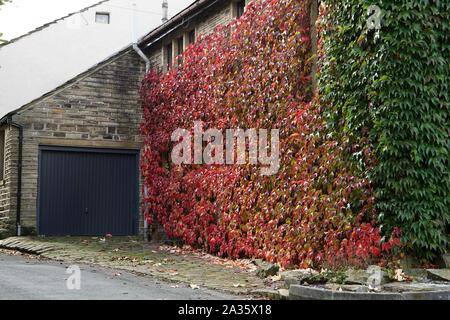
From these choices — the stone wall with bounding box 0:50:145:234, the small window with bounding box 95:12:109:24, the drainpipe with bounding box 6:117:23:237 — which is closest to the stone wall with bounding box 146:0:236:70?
the stone wall with bounding box 0:50:145:234

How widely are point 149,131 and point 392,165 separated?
9.62 m

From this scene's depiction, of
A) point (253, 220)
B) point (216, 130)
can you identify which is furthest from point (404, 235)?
point (216, 130)

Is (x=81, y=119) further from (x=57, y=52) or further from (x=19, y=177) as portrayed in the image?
(x=57, y=52)

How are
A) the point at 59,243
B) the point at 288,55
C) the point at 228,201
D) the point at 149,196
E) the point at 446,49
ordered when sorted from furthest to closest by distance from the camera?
the point at 149,196 < the point at 59,243 < the point at 228,201 < the point at 288,55 < the point at 446,49

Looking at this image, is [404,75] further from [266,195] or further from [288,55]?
[266,195]

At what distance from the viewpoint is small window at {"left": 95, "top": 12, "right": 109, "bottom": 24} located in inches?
741

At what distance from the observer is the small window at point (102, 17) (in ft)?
61.7

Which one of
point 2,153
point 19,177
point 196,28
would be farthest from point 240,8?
point 2,153

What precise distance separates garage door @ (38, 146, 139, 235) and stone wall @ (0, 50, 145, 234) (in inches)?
10.1

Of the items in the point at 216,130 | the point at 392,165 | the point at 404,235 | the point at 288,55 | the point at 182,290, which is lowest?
the point at 182,290

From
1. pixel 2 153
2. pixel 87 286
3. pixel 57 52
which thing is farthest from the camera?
pixel 57 52

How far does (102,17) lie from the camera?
62.0 ft

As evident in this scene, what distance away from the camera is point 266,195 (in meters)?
11.2

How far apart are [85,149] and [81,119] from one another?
0.82 m
